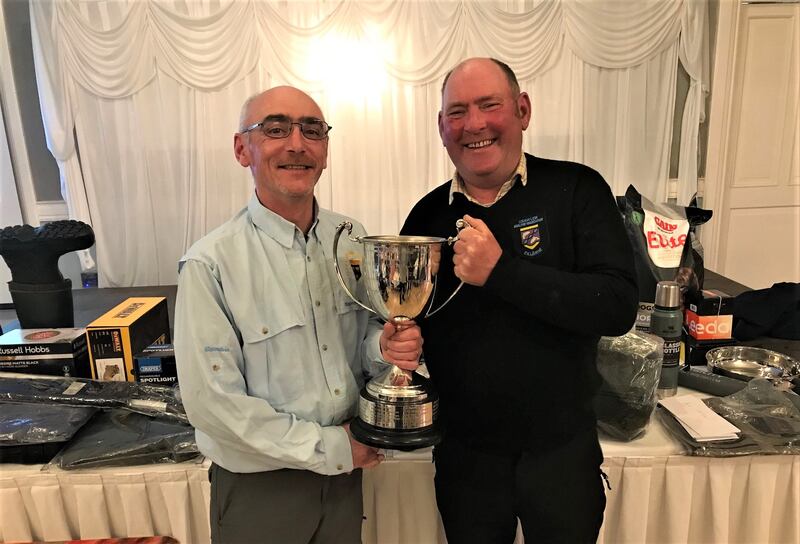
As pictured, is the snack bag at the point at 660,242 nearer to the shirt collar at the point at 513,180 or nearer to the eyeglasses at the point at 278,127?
the shirt collar at the point at 513,180

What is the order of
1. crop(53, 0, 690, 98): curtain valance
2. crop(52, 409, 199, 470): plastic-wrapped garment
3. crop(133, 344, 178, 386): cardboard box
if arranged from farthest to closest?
1. crop(53, 0, 690, 98): curtain valance
2. crop(133, 344, 178, 386): cardboard box
3. crop(52, 409, 199, 470): plastic-wrapped garment

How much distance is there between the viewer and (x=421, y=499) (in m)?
1.37

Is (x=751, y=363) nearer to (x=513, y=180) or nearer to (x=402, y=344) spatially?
(x=513, y=180)

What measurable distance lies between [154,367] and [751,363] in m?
1.79

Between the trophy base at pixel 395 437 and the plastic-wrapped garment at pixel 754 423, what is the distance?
0.71m

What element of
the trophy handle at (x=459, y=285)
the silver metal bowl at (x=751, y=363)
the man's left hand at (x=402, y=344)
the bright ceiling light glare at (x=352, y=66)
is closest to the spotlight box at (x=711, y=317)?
the silver metal bowl at (x=751, y=363)

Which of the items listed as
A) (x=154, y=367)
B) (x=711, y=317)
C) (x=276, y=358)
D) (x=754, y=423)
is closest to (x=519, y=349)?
(x=276, y=358)

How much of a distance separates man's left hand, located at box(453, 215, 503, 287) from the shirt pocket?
13.4 inches

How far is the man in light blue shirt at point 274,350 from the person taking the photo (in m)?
0.98

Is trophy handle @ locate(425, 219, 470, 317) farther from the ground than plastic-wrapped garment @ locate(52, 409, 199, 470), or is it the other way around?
trophy handle @ locate(425, 219, 470, 317)

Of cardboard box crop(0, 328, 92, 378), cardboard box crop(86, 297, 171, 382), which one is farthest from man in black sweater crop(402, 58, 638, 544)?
cardboard box crop(0, 328, 92, 378)

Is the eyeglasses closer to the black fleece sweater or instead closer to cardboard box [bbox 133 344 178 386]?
the black fleece sweater

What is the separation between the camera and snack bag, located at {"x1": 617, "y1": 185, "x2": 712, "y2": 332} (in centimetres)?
161

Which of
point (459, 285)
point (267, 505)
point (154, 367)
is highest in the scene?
point (459, 285)
